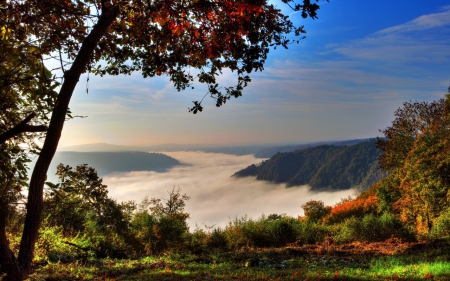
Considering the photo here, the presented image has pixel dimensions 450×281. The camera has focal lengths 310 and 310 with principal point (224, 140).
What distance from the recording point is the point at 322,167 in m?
167

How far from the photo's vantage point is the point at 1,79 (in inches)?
168

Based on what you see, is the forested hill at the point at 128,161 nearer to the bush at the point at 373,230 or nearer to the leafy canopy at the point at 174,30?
the bush at the point at 373,230

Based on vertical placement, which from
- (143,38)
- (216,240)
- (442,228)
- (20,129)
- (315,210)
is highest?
(143,38)

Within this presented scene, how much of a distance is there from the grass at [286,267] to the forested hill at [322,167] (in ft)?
449

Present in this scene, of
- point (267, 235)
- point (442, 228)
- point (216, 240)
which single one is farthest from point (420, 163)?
point (216, 240)

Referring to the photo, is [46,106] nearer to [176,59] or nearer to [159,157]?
[176,59]

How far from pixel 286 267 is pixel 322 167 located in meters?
167

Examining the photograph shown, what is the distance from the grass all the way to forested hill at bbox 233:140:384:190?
137m

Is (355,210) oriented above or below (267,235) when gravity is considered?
below

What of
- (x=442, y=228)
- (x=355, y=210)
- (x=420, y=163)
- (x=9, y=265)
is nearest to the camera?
(x=9, y=265)

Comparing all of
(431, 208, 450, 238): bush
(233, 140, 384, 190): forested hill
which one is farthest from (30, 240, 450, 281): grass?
(233, 140, 384, 190): forested hill

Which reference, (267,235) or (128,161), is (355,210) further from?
(128,161)

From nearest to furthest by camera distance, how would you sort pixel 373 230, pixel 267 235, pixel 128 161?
pixel 373 230, pixel 267 235, pixel 128 161

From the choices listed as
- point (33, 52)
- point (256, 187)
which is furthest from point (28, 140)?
point (256, 187)
